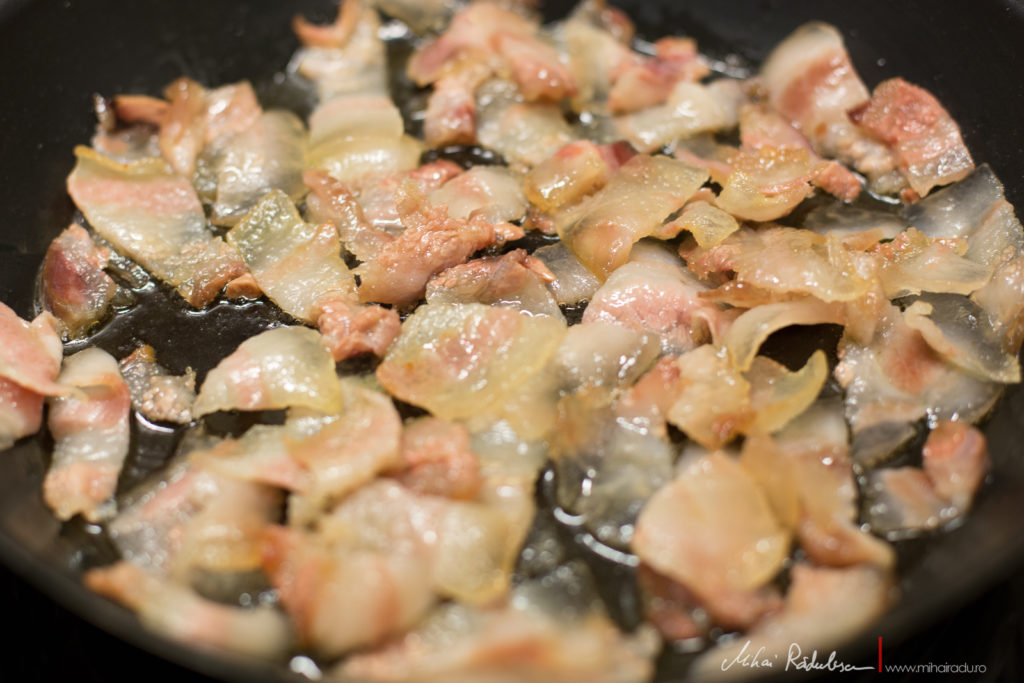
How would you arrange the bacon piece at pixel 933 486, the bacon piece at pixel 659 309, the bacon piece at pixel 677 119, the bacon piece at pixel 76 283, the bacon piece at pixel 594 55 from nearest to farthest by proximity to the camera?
the bacon piece at pixel 933 486 < the bacon piece at pixel 659 309 < the bacon piece at pixel 76 283 < the bacon piece at pixel 677 119 < the bacon piece at pixel 594 55

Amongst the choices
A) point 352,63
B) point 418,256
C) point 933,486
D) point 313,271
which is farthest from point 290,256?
point 933,486

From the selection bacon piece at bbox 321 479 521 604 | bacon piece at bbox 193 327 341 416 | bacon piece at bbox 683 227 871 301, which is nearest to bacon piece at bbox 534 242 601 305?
bacon piece at bbox 683 227 871 301

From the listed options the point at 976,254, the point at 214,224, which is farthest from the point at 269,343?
the point at 976,254

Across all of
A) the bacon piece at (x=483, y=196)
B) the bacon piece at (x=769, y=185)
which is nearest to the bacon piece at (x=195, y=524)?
the bacon piece at (x=483, y=196)

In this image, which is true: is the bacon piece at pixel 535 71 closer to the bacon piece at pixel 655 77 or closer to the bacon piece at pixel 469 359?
the bacon piece at pixel 655 77

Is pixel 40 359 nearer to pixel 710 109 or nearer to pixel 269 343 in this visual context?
pixel 269 343

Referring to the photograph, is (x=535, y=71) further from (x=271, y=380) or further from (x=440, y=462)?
(x=440, y=462)
